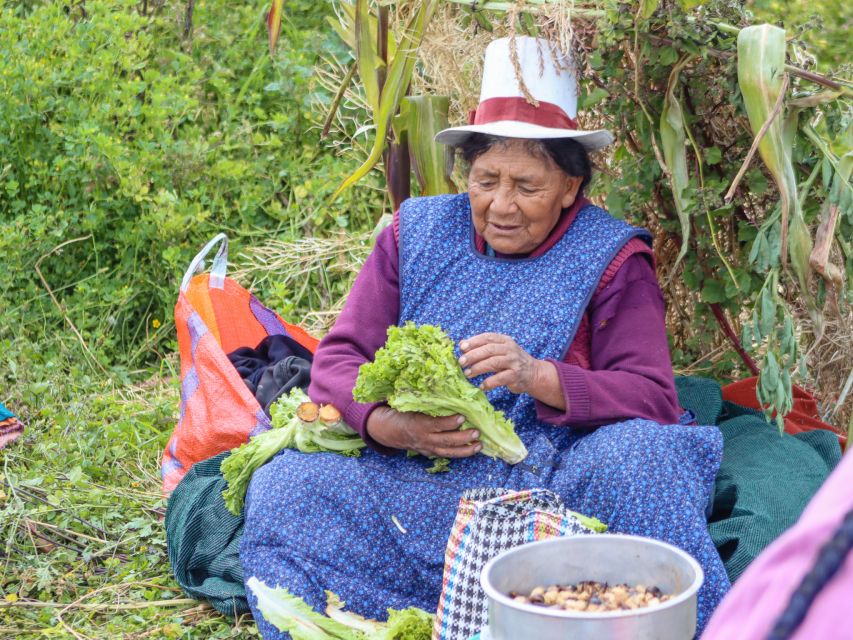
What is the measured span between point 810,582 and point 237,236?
5.08m

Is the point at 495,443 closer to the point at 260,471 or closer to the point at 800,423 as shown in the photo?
the point at 260,471

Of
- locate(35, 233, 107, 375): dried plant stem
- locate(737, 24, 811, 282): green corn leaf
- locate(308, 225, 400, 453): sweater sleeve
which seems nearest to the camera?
locate(737, 24, 811, 282): green corn leaf

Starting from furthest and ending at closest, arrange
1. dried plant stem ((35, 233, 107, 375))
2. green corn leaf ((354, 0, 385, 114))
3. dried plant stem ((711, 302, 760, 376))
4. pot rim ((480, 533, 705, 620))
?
dried plant stem ((35, 233, 107, 375)) → green corn leaf ((354, 0, 385, 114)) → dried plant stem ((711, 302, 760, 376)) → pot rim ((480, 533, 705, 620))

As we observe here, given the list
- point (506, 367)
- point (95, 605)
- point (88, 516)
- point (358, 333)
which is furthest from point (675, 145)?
point (88, 516)

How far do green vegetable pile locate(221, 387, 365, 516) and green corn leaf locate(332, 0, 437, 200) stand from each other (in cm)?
89

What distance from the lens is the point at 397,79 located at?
12.3 ft

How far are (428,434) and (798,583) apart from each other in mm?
1967

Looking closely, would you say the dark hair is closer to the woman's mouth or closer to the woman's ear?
the woman's ear

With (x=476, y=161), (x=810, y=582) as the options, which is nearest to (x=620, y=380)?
(x=476, y=161)

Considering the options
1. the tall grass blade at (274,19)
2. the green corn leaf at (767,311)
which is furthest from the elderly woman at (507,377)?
the tall grass blade at (274,19)

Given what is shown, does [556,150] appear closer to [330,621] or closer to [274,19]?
[274,19]

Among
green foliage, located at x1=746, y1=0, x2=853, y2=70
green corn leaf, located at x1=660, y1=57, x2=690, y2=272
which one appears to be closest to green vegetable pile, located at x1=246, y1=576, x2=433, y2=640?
green corn leaf, located at x1=660, y1=57, x2=690, y2=272

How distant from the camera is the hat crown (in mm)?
3277

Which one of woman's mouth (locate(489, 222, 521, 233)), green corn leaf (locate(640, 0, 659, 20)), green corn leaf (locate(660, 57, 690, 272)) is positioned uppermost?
green corn leaf (locate(640, 0, 659, 20))
